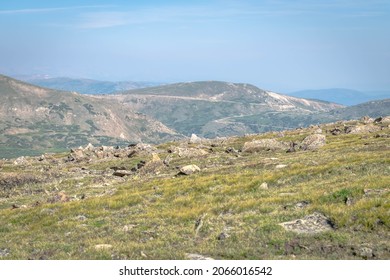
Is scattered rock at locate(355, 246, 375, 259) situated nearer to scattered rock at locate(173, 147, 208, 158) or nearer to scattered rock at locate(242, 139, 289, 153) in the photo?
scattered rock at locate(242, 139, 289, 153)

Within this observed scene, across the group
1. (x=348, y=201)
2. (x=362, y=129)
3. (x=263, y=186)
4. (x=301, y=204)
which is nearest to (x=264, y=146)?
(x=362, y=129)

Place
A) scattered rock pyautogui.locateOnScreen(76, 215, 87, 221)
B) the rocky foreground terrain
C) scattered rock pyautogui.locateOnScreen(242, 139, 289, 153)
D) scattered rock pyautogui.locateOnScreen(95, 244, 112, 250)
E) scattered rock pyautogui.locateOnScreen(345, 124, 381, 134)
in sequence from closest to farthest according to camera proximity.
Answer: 1. the rocky foreground terrain
2. scattered rock pyautogui.locateOnScreen(95, 244, 112, 250)
3. scattered rock pyautogui.locateOnScreen(76, 215, 87, 221)
4. scattered rock pyautogui.locateOnScreen(242, 139, 289, 153)
5. scattered rock pyautogui.locateOnScreen(345, 124, 381, 134)

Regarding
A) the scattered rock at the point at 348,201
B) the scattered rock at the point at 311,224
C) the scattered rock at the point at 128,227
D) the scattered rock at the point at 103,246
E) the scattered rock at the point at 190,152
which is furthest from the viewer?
the scattered rock at the point at 190,152

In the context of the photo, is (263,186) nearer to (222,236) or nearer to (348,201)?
(348,201)

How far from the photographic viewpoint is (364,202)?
23875mm

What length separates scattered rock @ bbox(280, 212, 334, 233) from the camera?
73.9ft

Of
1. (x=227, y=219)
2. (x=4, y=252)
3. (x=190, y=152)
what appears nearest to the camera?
(x=4, y=252)

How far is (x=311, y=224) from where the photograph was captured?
76.2 feet

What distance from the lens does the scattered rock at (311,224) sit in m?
22.5

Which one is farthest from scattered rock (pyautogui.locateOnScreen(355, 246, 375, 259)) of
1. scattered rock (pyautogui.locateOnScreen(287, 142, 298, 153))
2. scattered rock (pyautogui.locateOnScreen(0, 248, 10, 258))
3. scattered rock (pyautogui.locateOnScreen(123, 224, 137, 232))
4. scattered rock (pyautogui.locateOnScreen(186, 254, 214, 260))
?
scattered rock (pyautogui.locateOnScreen(287, 142, 298, 153))

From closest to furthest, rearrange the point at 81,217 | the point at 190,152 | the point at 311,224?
the point at 311,224, the point at 81,217, the point at 190,152

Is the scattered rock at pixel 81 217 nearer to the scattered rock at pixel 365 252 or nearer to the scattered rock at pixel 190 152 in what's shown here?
the scattered rock at pixel 365 252

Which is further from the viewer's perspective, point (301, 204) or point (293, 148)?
point (293, 148)

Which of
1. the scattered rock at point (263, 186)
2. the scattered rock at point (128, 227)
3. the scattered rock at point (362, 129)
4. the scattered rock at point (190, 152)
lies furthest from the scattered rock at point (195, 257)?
the scattered rock at point (362, 129)
